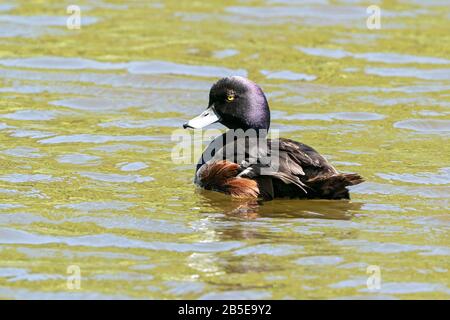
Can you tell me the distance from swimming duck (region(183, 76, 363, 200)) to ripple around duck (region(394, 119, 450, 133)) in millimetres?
2953

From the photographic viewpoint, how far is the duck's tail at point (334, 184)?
32.6 feet

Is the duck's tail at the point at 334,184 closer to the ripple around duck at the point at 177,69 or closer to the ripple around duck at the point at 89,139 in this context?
the ripple around duck at the point at 89,139

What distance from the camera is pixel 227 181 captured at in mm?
10500

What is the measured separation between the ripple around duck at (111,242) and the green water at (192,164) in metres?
0.02

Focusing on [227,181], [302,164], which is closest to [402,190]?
[302,164]

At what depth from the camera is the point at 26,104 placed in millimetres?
14578

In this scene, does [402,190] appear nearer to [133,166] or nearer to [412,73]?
[133,166]

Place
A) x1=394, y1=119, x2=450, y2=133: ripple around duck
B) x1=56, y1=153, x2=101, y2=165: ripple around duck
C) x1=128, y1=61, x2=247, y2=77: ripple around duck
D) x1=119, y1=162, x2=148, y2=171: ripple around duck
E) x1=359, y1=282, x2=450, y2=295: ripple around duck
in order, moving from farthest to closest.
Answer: x1=128, y1=61, x2=247, y2=77: ripple around duck
x1=394, y1=119, x2=450, y2=133: ripple around duck
x1=56, y1=153, x2=101, y2=165: ripple around duck
x1=119, y1=162, x2=148, y2=171: ripple around duck
x1=359, y1=282, x2=450, y2=295: ripple around duck

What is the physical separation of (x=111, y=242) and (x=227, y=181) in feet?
6.24

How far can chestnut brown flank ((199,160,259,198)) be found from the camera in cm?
1038

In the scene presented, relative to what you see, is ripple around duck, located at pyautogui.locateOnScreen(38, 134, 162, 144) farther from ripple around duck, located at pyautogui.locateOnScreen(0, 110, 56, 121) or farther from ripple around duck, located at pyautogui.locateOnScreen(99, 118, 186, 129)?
ripple around duck, located at pyautogui.locateOnScreen(0, 110, 56, 121)

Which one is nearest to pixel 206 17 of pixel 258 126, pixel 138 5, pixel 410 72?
pixel 138 5

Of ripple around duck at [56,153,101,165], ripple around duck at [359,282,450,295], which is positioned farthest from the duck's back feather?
ripple around duck at [359,282,450,295]
